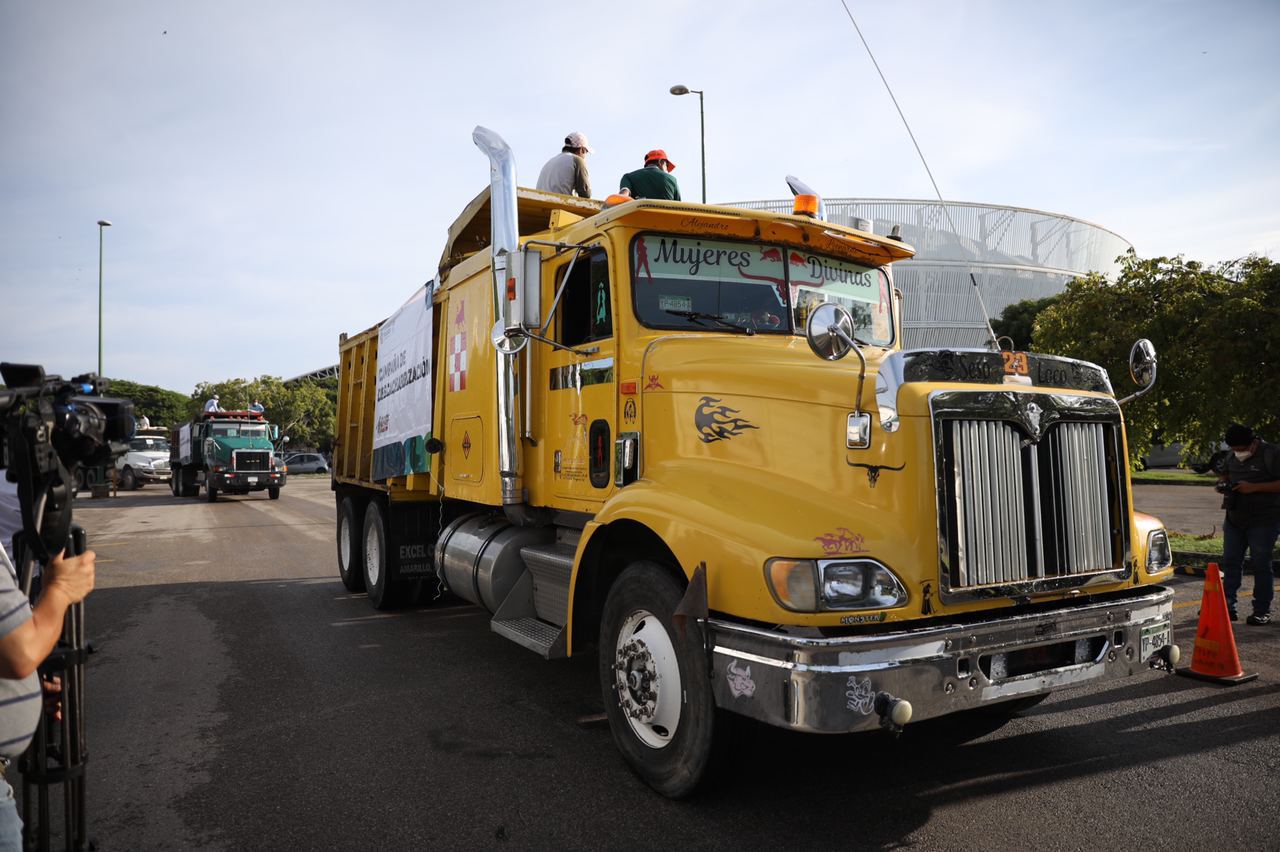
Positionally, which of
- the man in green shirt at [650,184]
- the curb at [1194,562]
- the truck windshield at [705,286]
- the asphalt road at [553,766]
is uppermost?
the man in green shirt at [650,184]

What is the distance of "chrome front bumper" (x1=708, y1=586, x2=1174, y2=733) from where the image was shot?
123 inches

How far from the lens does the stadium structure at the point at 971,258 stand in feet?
143

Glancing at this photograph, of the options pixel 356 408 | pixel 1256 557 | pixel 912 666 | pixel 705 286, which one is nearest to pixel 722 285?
pixel 705 286

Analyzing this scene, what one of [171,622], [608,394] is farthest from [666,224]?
[171,622]

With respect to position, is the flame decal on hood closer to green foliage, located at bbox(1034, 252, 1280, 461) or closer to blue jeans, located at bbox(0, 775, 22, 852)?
blue jeans, located at bbox(0, 775, 22, 852)

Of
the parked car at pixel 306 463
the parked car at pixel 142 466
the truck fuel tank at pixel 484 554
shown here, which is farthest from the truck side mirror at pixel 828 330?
the parked car at pixel 306 463

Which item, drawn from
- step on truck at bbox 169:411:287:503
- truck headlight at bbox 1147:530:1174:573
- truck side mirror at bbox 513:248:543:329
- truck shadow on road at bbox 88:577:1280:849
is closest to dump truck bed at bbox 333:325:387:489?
truck shadow on road at bbox 88:577:1280:849

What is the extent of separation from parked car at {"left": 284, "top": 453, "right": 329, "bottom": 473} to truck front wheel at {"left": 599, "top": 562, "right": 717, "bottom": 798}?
50294 millimetres

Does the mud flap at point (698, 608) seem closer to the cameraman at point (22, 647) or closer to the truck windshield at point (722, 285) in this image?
the truck windshield at point (722, 285)

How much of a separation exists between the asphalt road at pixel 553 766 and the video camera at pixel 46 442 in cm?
178

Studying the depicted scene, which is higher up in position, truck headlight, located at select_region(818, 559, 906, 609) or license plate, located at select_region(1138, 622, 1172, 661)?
truck headlight, located at select_region(818, 559, 906, 609)

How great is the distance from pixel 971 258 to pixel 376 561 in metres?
38.3

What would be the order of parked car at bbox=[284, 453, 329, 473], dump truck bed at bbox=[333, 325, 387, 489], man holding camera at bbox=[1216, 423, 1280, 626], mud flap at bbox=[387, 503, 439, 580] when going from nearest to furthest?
man holding camera at bbox=[1216, 423, 1280, 626]
mud flap at bbox=[387, 503, 439, 580]
dump truck bed at bbox=[333, 325, 387, 489]
parked car at bbox=[284, 453, 329, 473]

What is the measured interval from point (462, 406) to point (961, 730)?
12.9ft
